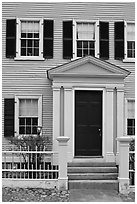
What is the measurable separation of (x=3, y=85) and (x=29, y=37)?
2.24 m

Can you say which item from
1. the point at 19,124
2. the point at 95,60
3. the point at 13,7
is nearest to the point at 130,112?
the point at 95,60

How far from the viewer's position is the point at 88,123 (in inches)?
443

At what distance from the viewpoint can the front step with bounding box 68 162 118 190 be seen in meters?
9.45

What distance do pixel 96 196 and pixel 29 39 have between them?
683 centimetres

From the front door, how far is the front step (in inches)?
32.7

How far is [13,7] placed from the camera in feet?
40.7

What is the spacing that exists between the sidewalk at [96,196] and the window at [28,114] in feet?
12.1

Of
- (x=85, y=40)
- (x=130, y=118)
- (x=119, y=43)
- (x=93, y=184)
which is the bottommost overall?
(x=93, y=184)

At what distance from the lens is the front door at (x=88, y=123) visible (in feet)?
36.8

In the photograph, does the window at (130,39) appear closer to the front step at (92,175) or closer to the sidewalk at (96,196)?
the front step at (92,175)

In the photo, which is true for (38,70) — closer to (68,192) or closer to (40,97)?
(40,97)

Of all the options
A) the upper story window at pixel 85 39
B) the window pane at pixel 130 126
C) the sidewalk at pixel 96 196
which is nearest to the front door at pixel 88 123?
the window pane at pixel 130 126

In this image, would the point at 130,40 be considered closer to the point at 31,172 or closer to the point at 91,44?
the point at 91,44

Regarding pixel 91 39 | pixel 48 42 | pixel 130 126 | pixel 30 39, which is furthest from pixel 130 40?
pixel 30 39
